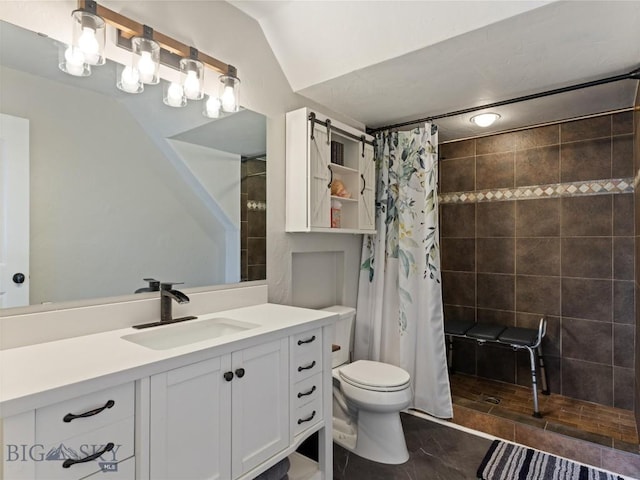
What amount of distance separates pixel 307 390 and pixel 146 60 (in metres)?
1.54

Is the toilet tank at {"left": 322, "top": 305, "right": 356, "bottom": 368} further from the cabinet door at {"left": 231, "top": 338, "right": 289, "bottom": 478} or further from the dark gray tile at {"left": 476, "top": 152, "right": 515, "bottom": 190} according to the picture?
the dark gray tile at {"left": 476, "top": 152, "right": 515, "bottom": 190}

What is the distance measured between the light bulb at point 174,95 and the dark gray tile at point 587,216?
281 centimetres

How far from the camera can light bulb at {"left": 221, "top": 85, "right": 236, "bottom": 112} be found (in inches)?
72.2

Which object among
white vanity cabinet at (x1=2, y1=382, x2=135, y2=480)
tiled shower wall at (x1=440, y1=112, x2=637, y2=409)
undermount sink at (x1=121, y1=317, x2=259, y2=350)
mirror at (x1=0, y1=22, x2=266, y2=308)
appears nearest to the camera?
white vanity cabinet at (x1=2, y1=382, x2=135, y2=480)

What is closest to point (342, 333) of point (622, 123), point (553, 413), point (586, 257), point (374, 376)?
point (374, 376)

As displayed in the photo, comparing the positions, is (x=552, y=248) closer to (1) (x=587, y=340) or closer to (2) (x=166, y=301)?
(1) (x=587, y=340)

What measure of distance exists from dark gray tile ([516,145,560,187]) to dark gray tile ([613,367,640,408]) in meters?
1.46

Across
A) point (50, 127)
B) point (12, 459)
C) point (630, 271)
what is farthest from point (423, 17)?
point (630, 271)

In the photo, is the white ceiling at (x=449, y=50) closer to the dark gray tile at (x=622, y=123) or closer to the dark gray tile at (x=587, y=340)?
the dark gray tile at (x=622, y=123)

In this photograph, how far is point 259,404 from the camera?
139 centimetres

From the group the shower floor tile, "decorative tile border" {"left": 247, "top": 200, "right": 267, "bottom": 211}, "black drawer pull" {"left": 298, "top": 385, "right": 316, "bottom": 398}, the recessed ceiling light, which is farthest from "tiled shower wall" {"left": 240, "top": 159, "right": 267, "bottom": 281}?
the shower floor tile

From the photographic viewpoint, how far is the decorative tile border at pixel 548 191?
267cm

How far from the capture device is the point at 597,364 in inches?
108

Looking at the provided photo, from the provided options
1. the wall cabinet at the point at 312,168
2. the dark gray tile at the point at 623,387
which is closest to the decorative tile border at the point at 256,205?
the wall cabinet at the point at 312,168
